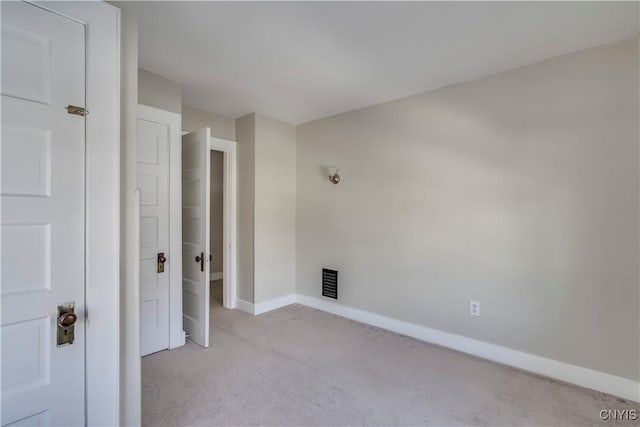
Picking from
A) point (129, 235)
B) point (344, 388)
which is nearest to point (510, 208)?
point (344, 388)

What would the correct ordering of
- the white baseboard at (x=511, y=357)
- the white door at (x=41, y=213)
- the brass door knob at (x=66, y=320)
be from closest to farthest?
the white door at (x=41, y=213) < the brass door knob at (x=66, y=320) < the white baseboard at (x=511, y=357)

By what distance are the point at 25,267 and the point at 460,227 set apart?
2.99m

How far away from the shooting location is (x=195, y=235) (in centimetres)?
302

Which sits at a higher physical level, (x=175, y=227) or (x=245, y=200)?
(x=245, y=200)

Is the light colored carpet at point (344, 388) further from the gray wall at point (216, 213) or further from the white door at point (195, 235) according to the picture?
the gray wall at point (216, 213)

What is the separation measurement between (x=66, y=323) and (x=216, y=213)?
4.64 meters

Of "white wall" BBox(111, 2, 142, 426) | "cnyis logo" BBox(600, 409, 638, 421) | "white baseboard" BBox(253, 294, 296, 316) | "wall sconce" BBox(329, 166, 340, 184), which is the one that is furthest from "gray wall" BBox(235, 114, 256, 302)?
"cnyis logo" BBox(600, 409, 638, 421)

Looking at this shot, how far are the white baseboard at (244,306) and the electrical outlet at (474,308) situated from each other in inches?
96.2

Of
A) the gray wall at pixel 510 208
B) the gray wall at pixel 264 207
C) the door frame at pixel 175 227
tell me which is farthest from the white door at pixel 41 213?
the gray wall at pixel 510 208

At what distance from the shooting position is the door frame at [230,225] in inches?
154

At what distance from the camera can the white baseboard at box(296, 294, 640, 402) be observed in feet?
7.12

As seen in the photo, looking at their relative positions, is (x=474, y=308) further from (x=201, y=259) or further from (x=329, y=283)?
(x=201, y=259)

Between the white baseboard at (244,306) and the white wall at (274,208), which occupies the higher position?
the white wall at (274,208)

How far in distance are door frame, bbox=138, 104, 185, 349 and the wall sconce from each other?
1681 mm
